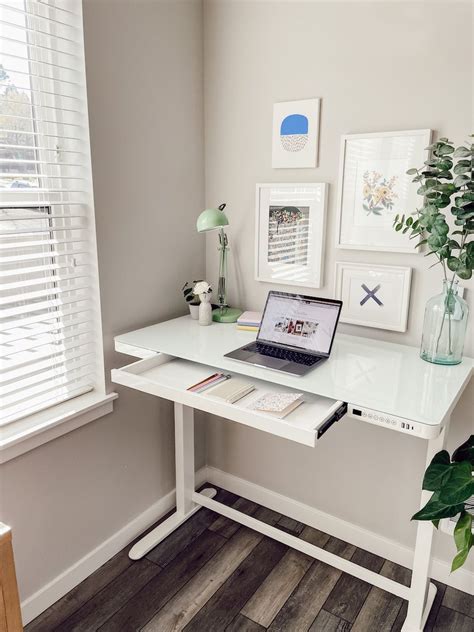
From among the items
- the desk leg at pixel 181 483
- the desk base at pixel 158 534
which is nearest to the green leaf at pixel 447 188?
the desk leg at pixel 181 483

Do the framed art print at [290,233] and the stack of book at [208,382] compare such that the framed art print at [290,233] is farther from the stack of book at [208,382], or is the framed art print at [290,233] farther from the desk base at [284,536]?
the desk base at [284,536]

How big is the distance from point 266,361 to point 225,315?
525 millimetres

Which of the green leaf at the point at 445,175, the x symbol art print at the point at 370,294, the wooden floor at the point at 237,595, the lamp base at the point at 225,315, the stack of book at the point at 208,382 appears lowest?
the wooden floor at the point at 237,595

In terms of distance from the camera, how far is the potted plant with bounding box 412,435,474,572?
127 centimetres

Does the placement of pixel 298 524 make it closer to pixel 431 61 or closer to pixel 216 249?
pixel 216 249

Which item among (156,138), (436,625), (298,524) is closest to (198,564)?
(298,524)

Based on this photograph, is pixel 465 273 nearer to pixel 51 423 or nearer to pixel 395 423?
pixel 395 423

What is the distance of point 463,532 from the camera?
52.2 inches

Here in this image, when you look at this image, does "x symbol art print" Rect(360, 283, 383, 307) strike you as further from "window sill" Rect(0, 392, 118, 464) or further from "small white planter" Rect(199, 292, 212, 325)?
"window sill" Rect(0, 392, 118, 464)

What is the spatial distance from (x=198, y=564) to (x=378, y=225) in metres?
1.57

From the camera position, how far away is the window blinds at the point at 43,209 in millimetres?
1539

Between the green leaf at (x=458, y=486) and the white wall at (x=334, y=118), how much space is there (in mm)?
484

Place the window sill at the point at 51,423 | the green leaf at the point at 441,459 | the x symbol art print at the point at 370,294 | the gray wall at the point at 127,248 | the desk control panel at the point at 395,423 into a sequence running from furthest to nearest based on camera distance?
the x symbol art print at the point at 370,294 < the gray wall at the point at 127,248 < the window sill at the point at 51,423 < the green leaf at the point at 441,459 < the desk control panel at the point at 395,423

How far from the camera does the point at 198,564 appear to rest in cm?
202
